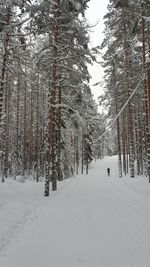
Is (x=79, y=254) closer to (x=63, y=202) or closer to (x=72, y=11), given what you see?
(x=63, y=202)

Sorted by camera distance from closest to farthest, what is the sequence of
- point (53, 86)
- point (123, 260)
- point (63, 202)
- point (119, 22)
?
point (123, 260), point (63, 202), point (53, 86), point (119, 22)

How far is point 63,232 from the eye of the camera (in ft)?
22.0

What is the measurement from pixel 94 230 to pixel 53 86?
31.1ft

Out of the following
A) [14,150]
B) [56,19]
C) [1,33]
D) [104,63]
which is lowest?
[14,150]

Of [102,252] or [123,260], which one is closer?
[123,260]

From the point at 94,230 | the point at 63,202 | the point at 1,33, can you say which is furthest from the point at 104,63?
the point at 94,230

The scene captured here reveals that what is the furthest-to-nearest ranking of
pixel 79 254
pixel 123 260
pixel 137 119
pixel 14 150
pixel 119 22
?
pixel 137 119, pixel 14 150, pixel 119 22, pixel 79 254, pixel 123 260

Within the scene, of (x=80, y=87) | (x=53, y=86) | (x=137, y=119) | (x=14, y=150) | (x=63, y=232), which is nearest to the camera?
(x=63, y=232)

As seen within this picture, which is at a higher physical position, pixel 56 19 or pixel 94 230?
pixel 56 19

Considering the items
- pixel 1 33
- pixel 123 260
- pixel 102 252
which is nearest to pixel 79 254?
pixel 102 252

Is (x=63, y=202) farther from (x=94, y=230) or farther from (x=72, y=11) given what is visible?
(x=72, y=11)

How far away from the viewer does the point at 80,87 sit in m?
16.9

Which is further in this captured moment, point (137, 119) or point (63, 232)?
point (137, 119)

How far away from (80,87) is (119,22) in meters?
6.68
